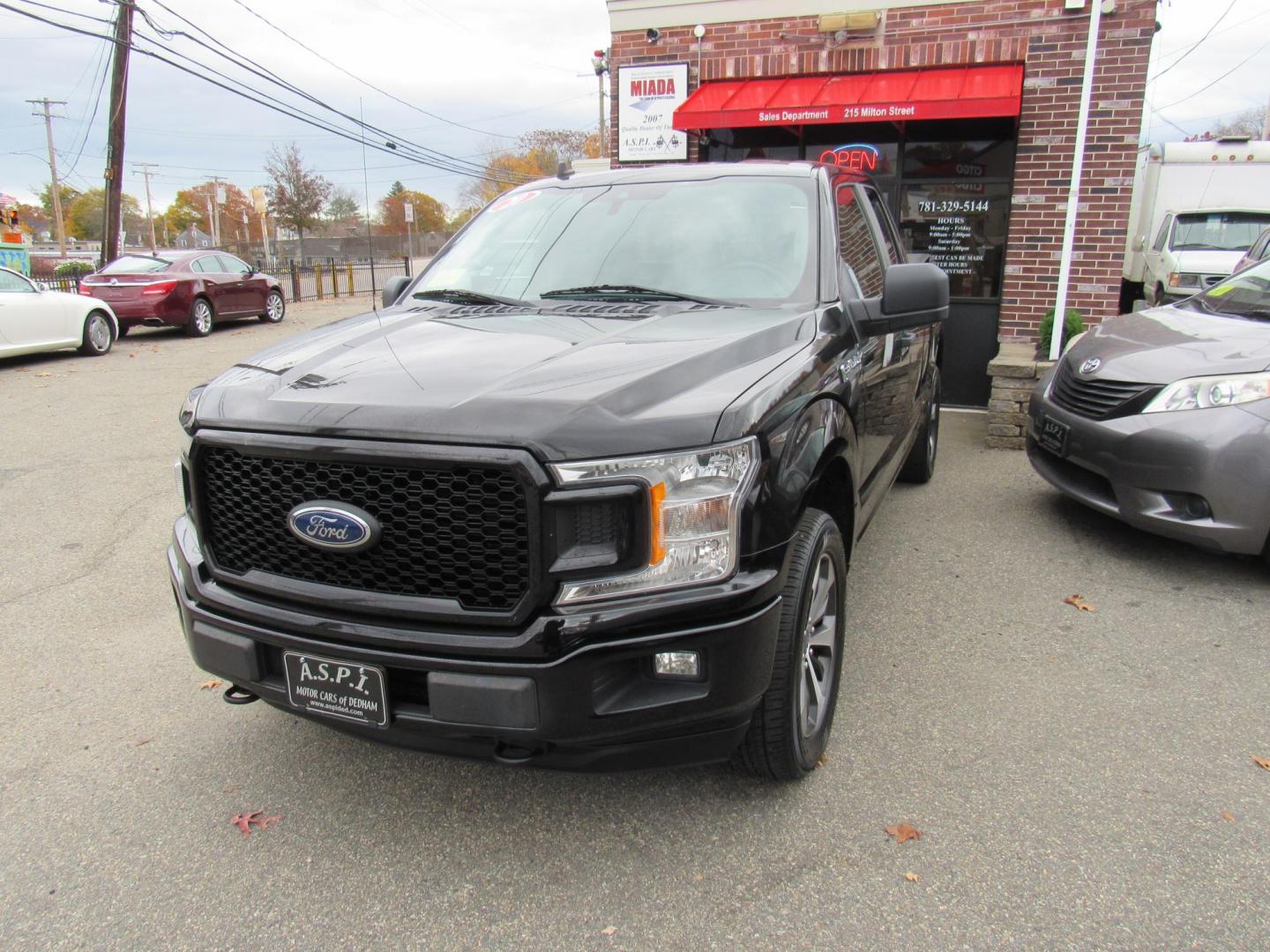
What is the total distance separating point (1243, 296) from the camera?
5.10 m

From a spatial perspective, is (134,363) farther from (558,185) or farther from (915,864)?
(915,864)

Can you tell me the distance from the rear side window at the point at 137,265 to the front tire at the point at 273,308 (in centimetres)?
275

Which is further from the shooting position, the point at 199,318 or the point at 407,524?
the point at 199,318

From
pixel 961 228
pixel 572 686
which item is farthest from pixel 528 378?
pixel 961 228

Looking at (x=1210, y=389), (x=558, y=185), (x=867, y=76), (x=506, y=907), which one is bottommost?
(x=506, y=907)

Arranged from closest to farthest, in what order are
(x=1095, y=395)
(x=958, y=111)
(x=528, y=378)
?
(x=528, y=378) → (x=1095, y=395) → (x=958, y=111)

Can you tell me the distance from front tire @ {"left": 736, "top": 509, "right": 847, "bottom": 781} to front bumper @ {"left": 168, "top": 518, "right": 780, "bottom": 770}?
0.15 metres

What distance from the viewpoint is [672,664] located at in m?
2.09

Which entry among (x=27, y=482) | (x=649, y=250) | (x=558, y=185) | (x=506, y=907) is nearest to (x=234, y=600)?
(x=506, y=907)

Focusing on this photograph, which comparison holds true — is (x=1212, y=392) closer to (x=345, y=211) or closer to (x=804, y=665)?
(x=804, y=665)

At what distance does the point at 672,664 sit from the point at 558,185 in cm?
262

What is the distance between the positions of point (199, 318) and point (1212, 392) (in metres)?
16.0

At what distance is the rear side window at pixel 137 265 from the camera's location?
1545 cm

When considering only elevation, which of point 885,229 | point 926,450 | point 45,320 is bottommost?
point 926,450
